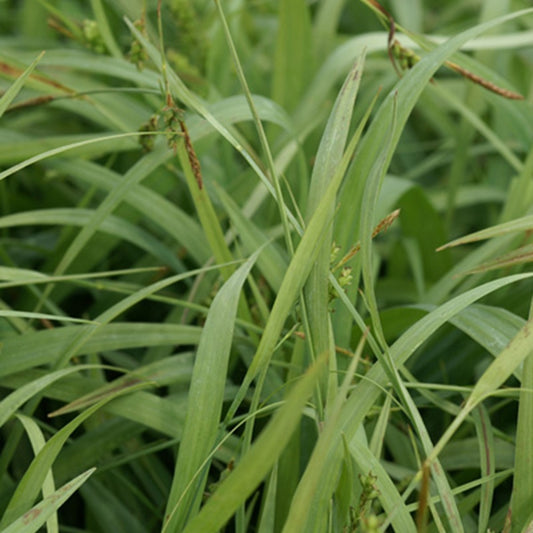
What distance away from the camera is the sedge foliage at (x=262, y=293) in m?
0.52

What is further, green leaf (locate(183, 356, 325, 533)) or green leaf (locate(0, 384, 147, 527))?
green leaf (locate(0, 384, 147, 527))

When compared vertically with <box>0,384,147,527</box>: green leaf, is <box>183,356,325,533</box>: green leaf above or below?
above

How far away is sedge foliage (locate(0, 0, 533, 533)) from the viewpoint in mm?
525

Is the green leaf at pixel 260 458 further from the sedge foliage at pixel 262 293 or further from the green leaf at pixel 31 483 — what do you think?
the green leaf at pixel 31 483

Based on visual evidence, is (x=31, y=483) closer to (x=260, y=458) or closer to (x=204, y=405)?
(x=204, y=405)

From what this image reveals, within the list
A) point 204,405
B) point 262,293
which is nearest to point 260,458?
point 204,405

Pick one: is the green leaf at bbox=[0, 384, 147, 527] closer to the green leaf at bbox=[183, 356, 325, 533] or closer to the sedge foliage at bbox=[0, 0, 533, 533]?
the sedge foliage at bbox=[0, 0, 533, 533]

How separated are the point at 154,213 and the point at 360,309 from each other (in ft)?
0.87

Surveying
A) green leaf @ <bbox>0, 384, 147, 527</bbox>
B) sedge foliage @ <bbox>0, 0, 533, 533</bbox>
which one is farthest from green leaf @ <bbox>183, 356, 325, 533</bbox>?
green leaf @ <bbox>0, 384, 147, 527</bbox>

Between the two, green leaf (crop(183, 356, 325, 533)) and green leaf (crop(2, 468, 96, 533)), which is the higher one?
green leaf (crop(183, 356, 325, 533))

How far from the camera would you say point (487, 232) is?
54 centimetres

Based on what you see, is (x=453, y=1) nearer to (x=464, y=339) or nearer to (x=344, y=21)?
(x=344, y=21)

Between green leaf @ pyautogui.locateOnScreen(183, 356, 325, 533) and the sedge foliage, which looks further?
the sedge foliage

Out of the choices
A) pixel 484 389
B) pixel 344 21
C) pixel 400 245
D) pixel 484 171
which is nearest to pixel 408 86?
pixel 484 389
